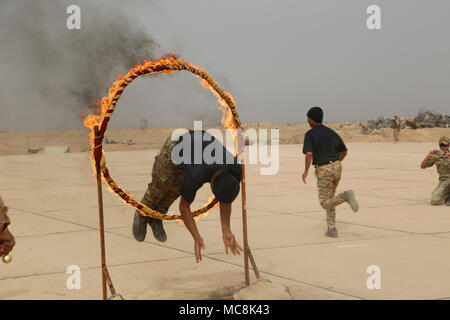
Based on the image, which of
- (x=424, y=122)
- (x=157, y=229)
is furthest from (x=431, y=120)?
(x=157, y=229)

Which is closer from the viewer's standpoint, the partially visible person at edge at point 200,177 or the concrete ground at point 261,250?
the partially visible person at edge at point 200,177

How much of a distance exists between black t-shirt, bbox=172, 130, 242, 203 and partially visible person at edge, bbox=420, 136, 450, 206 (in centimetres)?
662

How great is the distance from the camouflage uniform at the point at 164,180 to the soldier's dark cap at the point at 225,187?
99 centimetres

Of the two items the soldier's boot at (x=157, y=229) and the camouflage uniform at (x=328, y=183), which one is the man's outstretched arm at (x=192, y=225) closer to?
the soldier's boot at (x=157, y=229)

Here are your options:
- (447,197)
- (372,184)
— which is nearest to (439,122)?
(372,184)

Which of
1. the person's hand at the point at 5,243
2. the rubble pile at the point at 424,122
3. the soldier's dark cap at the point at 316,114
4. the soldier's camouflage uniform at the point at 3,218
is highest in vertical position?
the rubble pile at the point at 424,122

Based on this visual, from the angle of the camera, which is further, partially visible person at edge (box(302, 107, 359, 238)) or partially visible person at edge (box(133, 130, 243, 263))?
partially visible person at edge (box(302, 107, 359, 238))

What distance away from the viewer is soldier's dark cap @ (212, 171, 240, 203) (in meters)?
5.80

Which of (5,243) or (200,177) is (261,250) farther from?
(5,243)

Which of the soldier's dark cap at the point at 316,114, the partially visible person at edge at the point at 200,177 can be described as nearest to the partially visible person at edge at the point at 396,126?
the soldier's dark cap at the point at 316,114

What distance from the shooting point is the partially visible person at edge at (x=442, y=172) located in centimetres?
1152

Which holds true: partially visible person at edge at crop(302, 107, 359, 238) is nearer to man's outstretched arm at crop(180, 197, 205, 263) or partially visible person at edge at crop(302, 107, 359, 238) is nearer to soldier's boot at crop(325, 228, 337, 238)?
soldier's boot at crop(325, 228, 337, 238)

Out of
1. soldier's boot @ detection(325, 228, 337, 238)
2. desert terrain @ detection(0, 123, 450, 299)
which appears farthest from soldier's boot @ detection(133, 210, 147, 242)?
soldier's boot @ detection(325, 228, 337, 238)

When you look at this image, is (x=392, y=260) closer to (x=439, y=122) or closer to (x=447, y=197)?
(x=447, y=197)
